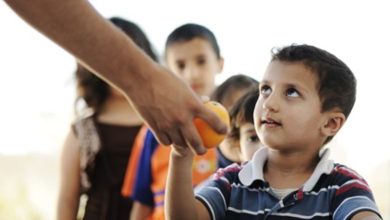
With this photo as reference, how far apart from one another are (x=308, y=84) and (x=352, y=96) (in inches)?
6.9

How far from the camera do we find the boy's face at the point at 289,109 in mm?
1861

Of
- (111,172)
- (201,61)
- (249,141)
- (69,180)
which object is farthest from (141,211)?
(201,61)

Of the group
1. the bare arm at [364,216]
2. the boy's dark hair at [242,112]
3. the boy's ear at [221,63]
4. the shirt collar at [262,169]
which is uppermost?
the boy's ear at [221,63]

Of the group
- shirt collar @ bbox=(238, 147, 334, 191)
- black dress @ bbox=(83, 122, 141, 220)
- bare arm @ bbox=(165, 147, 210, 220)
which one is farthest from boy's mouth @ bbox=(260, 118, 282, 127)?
black dress @ bbox=(83, 122, 141, 220)

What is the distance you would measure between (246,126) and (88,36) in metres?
1.18

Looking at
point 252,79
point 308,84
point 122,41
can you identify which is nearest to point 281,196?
point 308,84

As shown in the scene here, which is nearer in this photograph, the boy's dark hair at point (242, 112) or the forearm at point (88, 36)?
the forearm at point (88, 36)

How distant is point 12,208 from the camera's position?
205 inches

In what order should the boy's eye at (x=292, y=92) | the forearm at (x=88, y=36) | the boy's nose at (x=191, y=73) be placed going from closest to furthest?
the forearm at (x=88, y=36) < the boy's eye at (x=292, y=92) < the boy's nose at (x=191, y=73)

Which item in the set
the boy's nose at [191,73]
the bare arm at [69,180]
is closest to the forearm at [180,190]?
the bare arm at [69,180]

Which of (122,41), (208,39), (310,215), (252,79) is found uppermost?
(208,39)

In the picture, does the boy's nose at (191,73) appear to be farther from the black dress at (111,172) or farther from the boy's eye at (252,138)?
the boy's eye at (252,138)

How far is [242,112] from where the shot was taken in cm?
256

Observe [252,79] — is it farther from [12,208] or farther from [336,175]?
[12,208]
